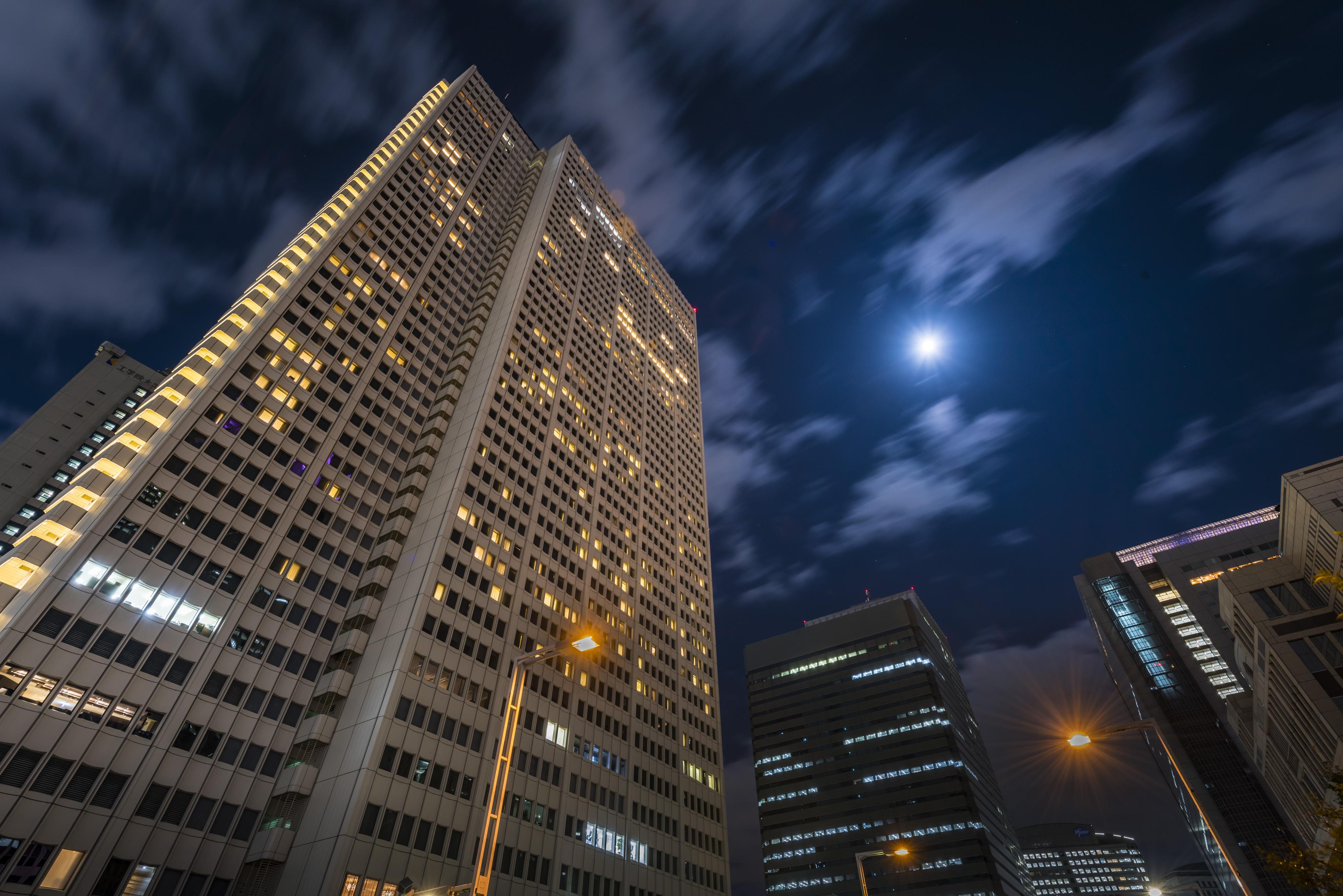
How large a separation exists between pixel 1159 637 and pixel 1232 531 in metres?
30.7

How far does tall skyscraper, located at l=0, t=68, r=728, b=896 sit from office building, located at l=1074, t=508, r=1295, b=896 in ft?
362

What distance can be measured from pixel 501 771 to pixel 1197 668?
179626 millimetres

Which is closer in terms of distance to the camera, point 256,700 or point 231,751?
point 231,751

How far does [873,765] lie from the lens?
156000 millimetres

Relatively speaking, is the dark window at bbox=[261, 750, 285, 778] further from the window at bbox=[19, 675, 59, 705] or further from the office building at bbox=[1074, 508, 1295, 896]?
the office building at bbox=[1074, 508, 1295, 896]

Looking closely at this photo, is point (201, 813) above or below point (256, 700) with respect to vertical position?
below

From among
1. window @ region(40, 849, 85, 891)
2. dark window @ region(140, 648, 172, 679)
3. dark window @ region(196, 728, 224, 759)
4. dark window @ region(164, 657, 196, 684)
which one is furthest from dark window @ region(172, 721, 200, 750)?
window @ region(40, 849, 85, 891)

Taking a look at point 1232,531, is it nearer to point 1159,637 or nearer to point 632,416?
point 1159,637

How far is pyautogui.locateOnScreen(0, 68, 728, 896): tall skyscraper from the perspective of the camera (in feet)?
133

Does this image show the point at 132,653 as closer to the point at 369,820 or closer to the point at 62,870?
the point at 62,870

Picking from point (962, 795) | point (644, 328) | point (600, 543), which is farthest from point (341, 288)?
point (962, 795)

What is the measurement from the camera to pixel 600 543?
81.2 metres

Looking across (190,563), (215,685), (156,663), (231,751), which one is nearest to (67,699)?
(156,663)

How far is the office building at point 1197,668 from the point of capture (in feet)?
409
